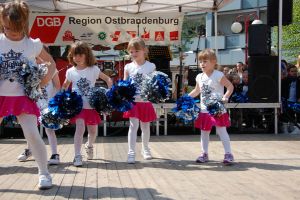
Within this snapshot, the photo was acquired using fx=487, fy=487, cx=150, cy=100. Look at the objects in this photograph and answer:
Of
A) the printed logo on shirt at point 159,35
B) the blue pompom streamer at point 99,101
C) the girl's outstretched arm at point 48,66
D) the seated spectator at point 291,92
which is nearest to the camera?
the girl's outstretched arm at point 48,66

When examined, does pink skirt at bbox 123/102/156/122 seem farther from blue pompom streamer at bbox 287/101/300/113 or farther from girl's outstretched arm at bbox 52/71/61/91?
blue pompom streamer at bbox 287/101/300/113

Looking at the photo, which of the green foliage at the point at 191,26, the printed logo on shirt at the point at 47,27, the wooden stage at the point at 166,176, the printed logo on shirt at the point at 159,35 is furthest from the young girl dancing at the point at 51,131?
the green foliage at the point at 191,26

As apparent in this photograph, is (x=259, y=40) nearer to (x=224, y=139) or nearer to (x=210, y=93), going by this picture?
(x=210, y=93)

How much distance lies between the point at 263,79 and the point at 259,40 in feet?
2.87

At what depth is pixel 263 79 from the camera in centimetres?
1080

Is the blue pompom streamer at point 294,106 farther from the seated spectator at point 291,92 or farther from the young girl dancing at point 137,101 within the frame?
the young girl dancing at point 137,101

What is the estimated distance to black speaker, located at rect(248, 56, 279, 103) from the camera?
35.3 feet

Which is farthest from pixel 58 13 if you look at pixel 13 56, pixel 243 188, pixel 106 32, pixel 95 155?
pixel 243 188

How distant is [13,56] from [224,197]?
2.35m

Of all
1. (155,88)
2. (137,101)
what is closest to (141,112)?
(137,101)

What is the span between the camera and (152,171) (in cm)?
574

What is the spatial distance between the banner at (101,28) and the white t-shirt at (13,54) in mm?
7994

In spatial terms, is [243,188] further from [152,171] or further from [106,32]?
[106,32]

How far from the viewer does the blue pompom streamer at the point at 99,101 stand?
6121 millimetres
